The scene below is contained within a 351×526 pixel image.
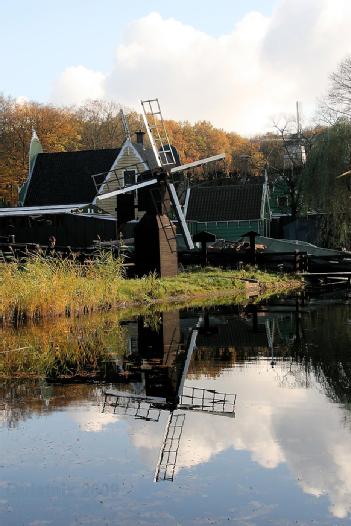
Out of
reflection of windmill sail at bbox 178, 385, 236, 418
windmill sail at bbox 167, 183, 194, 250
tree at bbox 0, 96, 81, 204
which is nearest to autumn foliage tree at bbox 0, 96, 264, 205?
tree at bbox 0, 96, 81, 204

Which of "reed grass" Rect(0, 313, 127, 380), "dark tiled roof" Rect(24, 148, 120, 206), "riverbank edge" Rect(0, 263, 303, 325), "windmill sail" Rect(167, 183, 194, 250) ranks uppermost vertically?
"dark tiled roof" Rect(24, 148, 120, 206)

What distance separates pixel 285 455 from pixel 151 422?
2.10m

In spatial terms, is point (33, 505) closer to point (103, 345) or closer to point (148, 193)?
point (103, 345)

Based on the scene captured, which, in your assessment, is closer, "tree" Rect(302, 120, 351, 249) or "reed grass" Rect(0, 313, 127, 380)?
"reed grass" Rect(0, 313, 127, 380)

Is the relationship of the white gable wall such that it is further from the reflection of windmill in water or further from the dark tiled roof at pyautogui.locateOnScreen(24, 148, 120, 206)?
the reflection of windmill in water

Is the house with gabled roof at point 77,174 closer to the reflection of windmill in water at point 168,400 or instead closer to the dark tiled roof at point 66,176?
the dark tiled roof at point 66,176

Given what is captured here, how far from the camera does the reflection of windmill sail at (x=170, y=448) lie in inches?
302

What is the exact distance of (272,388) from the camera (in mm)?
11703

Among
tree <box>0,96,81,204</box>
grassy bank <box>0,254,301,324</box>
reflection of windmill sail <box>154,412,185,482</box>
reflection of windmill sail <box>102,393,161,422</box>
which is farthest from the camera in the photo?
tree <box>0,96,81,204</box>

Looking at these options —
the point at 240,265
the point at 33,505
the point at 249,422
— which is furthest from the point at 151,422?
the point at 240,265

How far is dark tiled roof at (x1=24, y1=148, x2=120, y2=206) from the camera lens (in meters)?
51.9

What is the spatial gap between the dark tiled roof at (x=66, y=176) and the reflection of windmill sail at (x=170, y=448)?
41.9m

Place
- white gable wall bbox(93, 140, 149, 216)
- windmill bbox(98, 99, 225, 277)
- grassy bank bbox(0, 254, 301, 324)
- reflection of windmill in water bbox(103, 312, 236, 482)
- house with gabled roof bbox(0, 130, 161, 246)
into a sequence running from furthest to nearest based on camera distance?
white gable wall bbox(93, 140, 149, 216)
house with gabled roof bbox(0, 130, 161, 246)
windmill bbox(98, 99, 225, 277)
grassy bank bbox(0, 254, 301, 324)
reflection of windmill in water bbox(103, 312, 236, 482)

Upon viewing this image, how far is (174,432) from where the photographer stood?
922 cm
